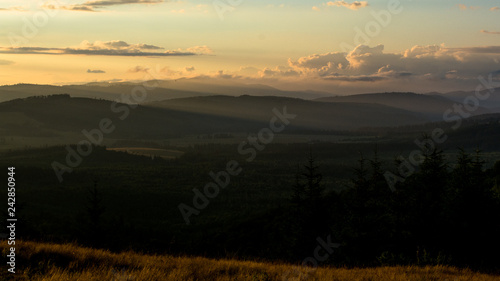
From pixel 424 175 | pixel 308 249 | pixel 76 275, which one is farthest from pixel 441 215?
pixel 76 275

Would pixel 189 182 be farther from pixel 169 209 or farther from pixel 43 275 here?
pixel 43 275

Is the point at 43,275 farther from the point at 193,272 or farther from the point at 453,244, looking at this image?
the point at 453,244

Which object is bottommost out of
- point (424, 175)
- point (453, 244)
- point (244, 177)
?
point (244, 177)

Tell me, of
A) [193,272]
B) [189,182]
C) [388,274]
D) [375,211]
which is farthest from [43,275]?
[189,182]

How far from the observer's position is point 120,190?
134125 mm

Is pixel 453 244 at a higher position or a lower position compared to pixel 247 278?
lower

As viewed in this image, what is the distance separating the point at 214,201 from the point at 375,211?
311 feet

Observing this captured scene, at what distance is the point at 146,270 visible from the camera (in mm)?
12000

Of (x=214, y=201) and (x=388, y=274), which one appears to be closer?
(x=388, y=274)

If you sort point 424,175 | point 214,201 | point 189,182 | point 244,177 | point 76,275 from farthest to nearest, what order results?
point 244,177 → point 189,182 → point 214,201 → point 424,175 → point 76,275

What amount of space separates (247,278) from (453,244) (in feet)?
65.4

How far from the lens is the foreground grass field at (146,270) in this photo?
11.5 meters

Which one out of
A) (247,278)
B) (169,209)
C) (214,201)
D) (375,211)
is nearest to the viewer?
(247,278)

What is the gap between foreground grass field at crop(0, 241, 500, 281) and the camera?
1149 centimetres
